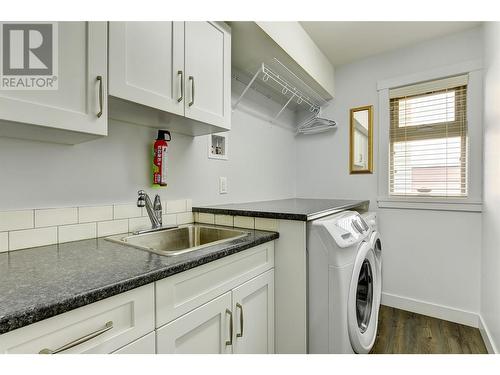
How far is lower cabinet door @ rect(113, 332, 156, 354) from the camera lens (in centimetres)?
77

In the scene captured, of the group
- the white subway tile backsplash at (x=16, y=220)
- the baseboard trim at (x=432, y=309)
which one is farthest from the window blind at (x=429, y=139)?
the white subway tile backsplash at (x=16, y=220)

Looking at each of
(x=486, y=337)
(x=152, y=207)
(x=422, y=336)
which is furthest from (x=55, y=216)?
(x=486, y=337)

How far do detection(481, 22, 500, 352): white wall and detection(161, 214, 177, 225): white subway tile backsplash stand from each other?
1.97m

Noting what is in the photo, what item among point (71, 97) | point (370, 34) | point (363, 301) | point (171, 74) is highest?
point (370, 34)

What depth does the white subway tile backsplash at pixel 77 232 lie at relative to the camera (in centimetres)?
117

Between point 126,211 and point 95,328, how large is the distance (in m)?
0.79

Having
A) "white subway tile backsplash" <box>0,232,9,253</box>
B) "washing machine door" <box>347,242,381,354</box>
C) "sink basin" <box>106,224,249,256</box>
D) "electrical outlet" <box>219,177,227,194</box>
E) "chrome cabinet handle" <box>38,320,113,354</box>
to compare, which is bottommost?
"washing machine door" <box>347,242,381,354</box>

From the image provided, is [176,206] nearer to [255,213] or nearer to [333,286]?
[255,213]

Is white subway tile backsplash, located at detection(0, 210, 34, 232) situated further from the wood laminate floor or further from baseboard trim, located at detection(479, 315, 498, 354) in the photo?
baseboard trim, located at detection(479, 315, 498, 354)

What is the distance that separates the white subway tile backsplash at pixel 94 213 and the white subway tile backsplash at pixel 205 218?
0.57m

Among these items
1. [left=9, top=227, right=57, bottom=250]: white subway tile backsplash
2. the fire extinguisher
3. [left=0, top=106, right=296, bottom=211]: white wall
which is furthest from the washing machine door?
[left=9, top=227, right=57, bottom=250]: white subway tile backsplash

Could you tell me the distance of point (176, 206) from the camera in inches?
65.9

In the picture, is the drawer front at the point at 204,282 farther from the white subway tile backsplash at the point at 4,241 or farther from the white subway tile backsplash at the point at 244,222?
the white subway tile backsplash at the point at 4,241
